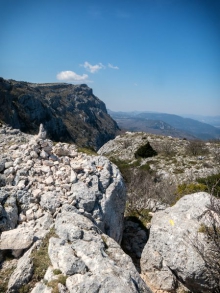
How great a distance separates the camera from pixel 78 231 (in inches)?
290

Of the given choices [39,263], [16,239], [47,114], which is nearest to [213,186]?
[39,263]

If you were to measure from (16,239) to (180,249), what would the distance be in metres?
5.77

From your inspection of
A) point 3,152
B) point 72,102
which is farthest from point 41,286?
point 72,102

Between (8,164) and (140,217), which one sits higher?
(8,164)

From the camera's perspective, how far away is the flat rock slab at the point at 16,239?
727 cm

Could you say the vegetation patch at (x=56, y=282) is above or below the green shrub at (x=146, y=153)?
above

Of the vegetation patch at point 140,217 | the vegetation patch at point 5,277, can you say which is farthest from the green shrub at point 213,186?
the vegetation patch at point 5,277

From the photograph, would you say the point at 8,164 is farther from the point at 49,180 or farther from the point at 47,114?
the point at 47,114

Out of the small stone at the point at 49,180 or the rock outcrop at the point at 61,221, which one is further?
the small stone at the point at 49,180

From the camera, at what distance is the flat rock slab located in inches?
286

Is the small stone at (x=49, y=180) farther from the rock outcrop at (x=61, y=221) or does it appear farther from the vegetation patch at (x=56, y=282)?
the vegetation patch at (x=56, y=282)

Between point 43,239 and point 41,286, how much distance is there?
1759mm

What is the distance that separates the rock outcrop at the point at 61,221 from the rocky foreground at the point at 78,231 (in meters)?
0.03

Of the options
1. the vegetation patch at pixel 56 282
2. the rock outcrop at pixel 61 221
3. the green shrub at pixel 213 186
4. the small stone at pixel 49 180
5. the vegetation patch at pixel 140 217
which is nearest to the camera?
the vegetation patch at pixel 56 282
